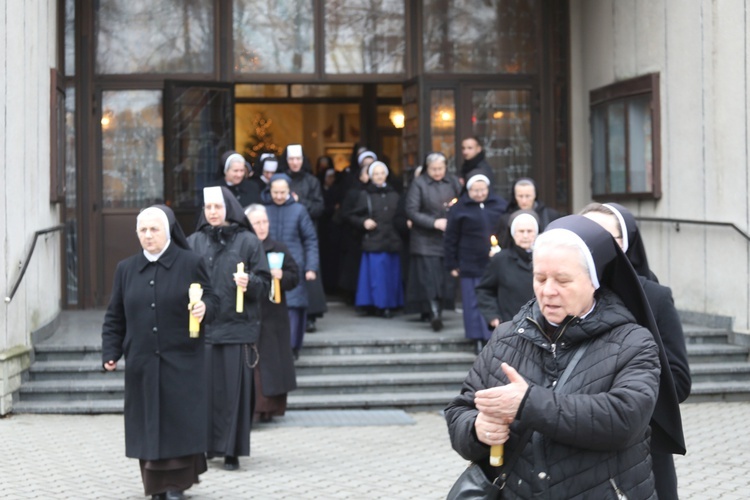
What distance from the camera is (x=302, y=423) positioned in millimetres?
11273

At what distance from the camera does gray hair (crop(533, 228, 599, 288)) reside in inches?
150

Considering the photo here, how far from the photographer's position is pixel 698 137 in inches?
521

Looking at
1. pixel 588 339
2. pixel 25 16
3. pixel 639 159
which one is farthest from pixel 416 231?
pixel 588 339

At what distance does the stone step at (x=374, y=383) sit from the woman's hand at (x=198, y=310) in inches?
163

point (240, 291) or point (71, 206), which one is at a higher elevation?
point (71, 206)

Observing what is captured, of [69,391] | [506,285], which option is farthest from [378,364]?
[69,391]

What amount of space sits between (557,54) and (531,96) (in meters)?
0.62

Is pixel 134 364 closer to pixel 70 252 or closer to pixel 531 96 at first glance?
pixel 70 252

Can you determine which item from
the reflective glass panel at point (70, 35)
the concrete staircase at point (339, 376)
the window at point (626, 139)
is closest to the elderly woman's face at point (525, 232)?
the concrete staircase at point (339, 376)

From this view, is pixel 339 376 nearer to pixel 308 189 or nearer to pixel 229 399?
pixel 308 189

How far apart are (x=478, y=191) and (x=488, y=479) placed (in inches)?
350

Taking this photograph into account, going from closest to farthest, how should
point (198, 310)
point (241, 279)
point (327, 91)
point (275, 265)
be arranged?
point (198, 310) < point (241, 279) < point (275, 265) < point (327, 91)

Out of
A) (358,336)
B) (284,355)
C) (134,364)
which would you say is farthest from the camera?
(358,336)

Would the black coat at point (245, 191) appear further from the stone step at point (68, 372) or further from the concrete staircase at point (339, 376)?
the stone step at point (68, 372)
